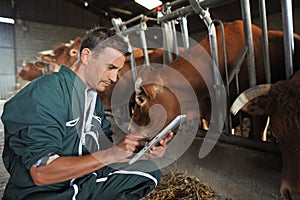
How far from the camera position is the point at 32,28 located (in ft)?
46.1

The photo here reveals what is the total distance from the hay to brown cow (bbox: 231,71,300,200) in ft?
3.03

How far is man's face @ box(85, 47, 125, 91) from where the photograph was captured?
171cm

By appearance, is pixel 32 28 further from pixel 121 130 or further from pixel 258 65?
pixel 258 65

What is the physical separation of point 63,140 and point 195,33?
8847mm

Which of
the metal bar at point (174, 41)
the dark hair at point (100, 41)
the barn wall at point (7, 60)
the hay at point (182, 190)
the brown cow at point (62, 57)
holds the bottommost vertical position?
the hay at point (182, 190)

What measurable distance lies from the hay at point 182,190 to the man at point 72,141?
0.73m

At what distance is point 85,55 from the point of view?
1.72 metres

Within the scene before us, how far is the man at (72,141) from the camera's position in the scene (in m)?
1.39

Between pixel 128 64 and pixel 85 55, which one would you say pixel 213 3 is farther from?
pixel 128 64

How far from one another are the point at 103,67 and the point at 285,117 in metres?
1.23

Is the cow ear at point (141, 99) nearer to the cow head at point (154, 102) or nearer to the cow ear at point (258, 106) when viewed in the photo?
the cow head at point (154, 102)

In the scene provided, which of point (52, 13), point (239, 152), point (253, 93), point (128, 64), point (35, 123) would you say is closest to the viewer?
point (35, 123)

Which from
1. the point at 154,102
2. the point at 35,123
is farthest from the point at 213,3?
the point at 35,123

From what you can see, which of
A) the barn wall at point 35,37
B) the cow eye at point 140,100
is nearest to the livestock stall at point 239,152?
the cow eye at point 140,100
